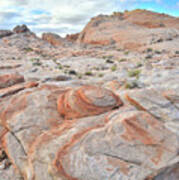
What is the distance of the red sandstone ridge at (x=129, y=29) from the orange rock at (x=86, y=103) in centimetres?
2363

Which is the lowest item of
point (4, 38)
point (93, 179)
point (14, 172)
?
point (14, 172)

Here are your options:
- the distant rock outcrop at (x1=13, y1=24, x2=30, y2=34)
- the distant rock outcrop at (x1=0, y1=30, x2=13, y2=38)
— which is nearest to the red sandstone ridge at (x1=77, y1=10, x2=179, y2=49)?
the distant rock outcrop at (x1=13, y1=24, x2=30, y2=34)

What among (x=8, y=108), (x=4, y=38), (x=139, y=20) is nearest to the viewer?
(x=8, y=108)

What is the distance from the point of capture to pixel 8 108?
238 inches

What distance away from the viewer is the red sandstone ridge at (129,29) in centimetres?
3022

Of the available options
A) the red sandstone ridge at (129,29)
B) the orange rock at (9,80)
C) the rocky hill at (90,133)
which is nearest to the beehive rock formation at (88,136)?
the rocky hill at (90,133)

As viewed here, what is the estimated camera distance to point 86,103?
5.36 metres

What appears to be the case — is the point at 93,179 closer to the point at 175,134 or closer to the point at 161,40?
the point at 175,134

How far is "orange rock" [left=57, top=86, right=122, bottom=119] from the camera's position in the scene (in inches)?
207

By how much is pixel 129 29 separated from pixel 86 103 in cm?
3181

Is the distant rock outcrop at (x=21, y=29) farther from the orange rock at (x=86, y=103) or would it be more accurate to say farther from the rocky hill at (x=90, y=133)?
the orange rock at (x=86, y=103)

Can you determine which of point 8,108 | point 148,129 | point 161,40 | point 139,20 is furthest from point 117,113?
point 139,20

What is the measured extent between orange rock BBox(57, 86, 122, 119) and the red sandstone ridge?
930 inches

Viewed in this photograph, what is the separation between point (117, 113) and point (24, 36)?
3402 cm
